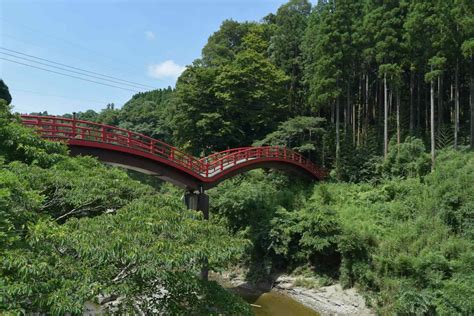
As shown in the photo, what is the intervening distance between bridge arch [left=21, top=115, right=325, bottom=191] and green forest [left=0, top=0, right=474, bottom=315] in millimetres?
1272

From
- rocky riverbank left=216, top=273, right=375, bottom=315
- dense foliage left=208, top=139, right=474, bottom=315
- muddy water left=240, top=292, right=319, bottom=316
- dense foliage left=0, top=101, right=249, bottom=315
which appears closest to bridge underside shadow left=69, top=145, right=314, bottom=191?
dense foliage left=208, top=139, right=474, bottom=315

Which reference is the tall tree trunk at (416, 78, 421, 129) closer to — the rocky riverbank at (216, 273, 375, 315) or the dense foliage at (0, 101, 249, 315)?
the rocky riverbank at (216, 273, 375, 315)

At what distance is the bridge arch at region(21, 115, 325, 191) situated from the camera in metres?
12.7

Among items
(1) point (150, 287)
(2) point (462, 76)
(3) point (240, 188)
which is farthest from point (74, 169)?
(2) point (462, 76)

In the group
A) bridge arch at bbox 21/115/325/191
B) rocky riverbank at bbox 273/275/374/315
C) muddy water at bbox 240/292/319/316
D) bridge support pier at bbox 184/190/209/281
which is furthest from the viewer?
bridge support pier at bbox 184/190/209/281

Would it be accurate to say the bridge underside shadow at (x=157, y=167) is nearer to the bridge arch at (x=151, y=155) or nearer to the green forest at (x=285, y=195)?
the bridge arch at (x=151, y=155)

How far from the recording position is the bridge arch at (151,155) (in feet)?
41.6

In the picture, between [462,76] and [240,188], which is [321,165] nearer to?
[240,188]

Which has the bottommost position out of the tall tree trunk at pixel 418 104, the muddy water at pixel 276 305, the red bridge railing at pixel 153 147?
the muddy water at pixel 276 305

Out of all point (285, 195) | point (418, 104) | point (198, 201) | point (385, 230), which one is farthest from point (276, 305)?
point (418, 104)

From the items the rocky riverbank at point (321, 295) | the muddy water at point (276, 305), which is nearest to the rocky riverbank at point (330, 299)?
the rocky riverbank at point (321, 295)

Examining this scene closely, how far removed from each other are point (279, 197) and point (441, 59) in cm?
1098

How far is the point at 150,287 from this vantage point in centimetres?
568

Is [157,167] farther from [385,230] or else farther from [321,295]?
[385,230]
